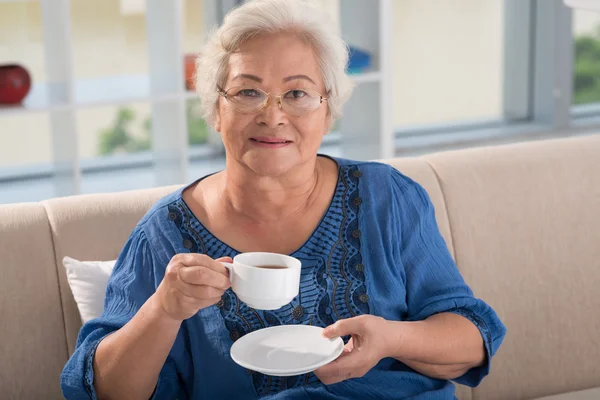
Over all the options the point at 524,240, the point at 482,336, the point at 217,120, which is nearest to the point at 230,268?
the point at 217,120

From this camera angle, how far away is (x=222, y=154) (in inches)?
164

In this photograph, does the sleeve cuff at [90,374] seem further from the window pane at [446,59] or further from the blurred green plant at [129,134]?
the window pane at [446,59]

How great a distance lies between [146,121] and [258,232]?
2.19 meters

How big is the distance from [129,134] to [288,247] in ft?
7.36

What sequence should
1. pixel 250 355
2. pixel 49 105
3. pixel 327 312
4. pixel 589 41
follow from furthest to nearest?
1. pixel 589 41
2. pixel 49 105
3. pixel 327 312
4. pixel 250 355

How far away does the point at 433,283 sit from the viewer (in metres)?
1.95

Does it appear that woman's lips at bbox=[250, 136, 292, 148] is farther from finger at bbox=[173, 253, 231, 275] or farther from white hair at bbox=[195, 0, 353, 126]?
finger at bbox=[173, 253, 231, 275]

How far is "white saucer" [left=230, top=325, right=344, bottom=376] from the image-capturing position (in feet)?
5.35

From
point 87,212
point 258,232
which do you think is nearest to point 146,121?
point 87,212

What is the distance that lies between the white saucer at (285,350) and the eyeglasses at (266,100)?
42cm

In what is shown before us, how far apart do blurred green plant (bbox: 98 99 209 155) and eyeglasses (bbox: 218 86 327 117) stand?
206 cm

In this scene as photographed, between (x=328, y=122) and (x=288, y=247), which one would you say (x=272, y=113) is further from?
(x=288, y=247)

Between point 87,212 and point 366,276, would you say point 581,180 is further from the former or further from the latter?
point 87,212

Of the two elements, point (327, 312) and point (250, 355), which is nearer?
point (250, 355)
